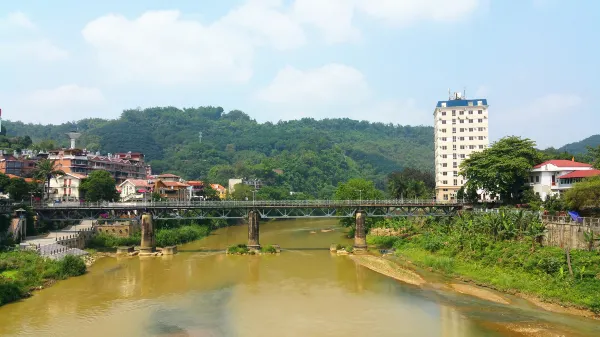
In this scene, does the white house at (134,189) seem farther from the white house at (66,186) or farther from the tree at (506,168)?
the tree at (506,168)

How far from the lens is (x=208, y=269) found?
5522 centimetres

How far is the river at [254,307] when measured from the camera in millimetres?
32188

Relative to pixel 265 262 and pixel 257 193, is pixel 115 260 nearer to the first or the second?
pixel 265 262

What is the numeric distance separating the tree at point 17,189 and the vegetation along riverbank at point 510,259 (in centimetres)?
6192

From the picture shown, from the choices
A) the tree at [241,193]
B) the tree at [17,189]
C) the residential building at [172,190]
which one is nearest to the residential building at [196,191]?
the residential building at [172,190]

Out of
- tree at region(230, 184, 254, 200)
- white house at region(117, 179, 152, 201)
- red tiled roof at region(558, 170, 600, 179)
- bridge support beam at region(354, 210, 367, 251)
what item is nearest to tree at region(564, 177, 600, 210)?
red tiled roof at region(558, 170, 600, 179)

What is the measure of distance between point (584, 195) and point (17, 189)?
81070mm

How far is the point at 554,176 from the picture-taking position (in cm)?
6275

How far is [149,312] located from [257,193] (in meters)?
103

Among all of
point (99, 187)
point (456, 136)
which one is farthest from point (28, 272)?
point (456, 136)

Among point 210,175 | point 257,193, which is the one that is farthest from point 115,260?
point 210,175

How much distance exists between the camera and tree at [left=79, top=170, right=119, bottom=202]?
81.7m

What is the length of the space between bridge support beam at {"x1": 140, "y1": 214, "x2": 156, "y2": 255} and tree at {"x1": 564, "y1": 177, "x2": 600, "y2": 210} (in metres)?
55.7

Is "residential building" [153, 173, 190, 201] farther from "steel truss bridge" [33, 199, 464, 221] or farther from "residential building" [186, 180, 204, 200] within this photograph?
"steel truss bridge" [33, 199, 464, 221]
